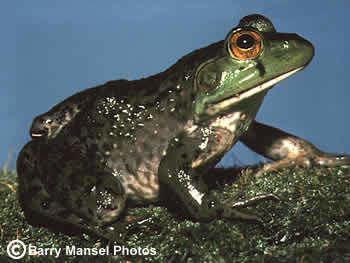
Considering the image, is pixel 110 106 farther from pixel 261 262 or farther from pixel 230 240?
pixel 261 262

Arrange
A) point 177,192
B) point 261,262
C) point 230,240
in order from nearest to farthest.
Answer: point 261,262 < point 230,240 < point 177,192

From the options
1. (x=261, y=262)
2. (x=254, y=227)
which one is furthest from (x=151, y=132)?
(x=261, y=262)

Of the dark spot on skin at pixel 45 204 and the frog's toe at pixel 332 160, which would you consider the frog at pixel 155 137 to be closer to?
the dark spot on skin at pixel 45 204

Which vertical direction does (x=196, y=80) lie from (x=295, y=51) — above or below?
below

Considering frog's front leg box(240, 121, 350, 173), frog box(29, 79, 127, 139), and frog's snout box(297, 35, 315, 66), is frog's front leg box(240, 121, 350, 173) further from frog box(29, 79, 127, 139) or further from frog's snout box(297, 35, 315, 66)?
frog box(29, 79, 127, 139)

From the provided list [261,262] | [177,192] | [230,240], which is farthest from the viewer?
[177,192]

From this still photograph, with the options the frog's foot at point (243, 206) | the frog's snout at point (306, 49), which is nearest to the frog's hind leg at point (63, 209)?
the frog's foot at point (243, 206)

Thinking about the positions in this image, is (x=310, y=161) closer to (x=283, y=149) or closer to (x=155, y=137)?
(x=283, y=149)
